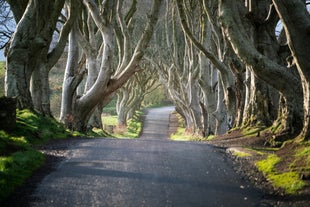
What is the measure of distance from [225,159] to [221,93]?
34.1 feet

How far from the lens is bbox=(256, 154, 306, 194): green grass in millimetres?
5531

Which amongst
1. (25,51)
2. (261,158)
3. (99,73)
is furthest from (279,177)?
(99,73)

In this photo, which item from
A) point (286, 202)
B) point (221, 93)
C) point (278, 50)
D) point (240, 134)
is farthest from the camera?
point (221, 93)

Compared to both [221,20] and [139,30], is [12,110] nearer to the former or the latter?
[221,20]

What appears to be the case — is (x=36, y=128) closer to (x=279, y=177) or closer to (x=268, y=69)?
(x=268, y=69)

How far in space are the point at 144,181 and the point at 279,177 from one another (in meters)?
2.15

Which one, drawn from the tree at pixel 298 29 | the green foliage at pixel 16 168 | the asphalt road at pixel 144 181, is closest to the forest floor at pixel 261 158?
the asphalt road at pixel 144 181

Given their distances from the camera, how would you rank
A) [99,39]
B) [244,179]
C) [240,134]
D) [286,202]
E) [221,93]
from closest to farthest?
[286,202], [244,179], [240,134], [221,93], [99,39]

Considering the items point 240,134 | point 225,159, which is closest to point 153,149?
point 225,159

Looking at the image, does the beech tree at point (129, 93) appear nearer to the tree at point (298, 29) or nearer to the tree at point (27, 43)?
the tree at point (27, 43)

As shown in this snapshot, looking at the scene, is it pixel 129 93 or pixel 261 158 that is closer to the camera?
pixel 261 158

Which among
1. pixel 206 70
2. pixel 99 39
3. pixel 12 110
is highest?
pixel 99 39

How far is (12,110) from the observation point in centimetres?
902

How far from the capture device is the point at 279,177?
6098 millimetres
